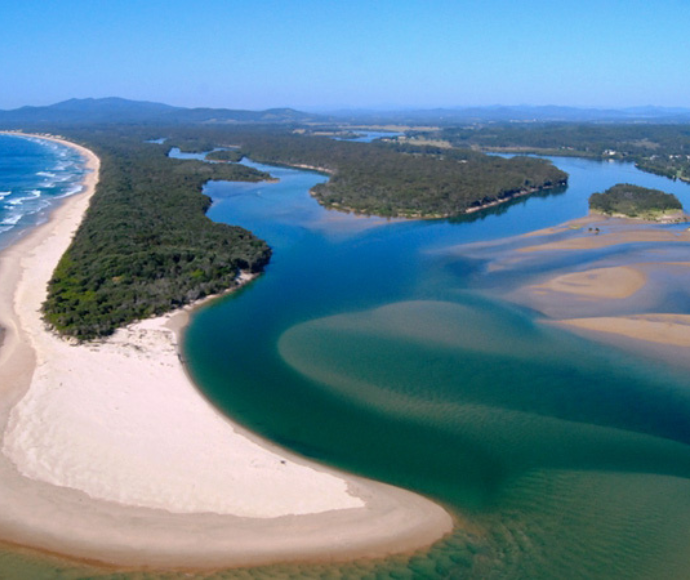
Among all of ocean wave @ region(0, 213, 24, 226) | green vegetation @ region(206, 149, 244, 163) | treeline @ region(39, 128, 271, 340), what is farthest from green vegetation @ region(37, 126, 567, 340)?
ocean wave @ region(0, 213, 24, 226)

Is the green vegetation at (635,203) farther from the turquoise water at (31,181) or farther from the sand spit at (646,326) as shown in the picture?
the turquoise water at (31,181)

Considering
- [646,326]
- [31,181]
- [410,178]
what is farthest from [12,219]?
[646,326]

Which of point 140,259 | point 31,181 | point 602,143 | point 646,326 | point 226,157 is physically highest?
point 602,143

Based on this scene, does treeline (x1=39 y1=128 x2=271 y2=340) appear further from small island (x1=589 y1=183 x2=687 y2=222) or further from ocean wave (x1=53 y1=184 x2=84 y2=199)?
small island (x1=589 y1=183 x2=687 y2=222)

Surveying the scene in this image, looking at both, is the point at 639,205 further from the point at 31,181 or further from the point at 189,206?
the point at 31,181

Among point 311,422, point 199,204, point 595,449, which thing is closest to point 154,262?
point 311,422

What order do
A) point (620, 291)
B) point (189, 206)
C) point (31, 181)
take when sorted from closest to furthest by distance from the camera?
point (620, 291) < point (189, 206) < point (31, 181)
